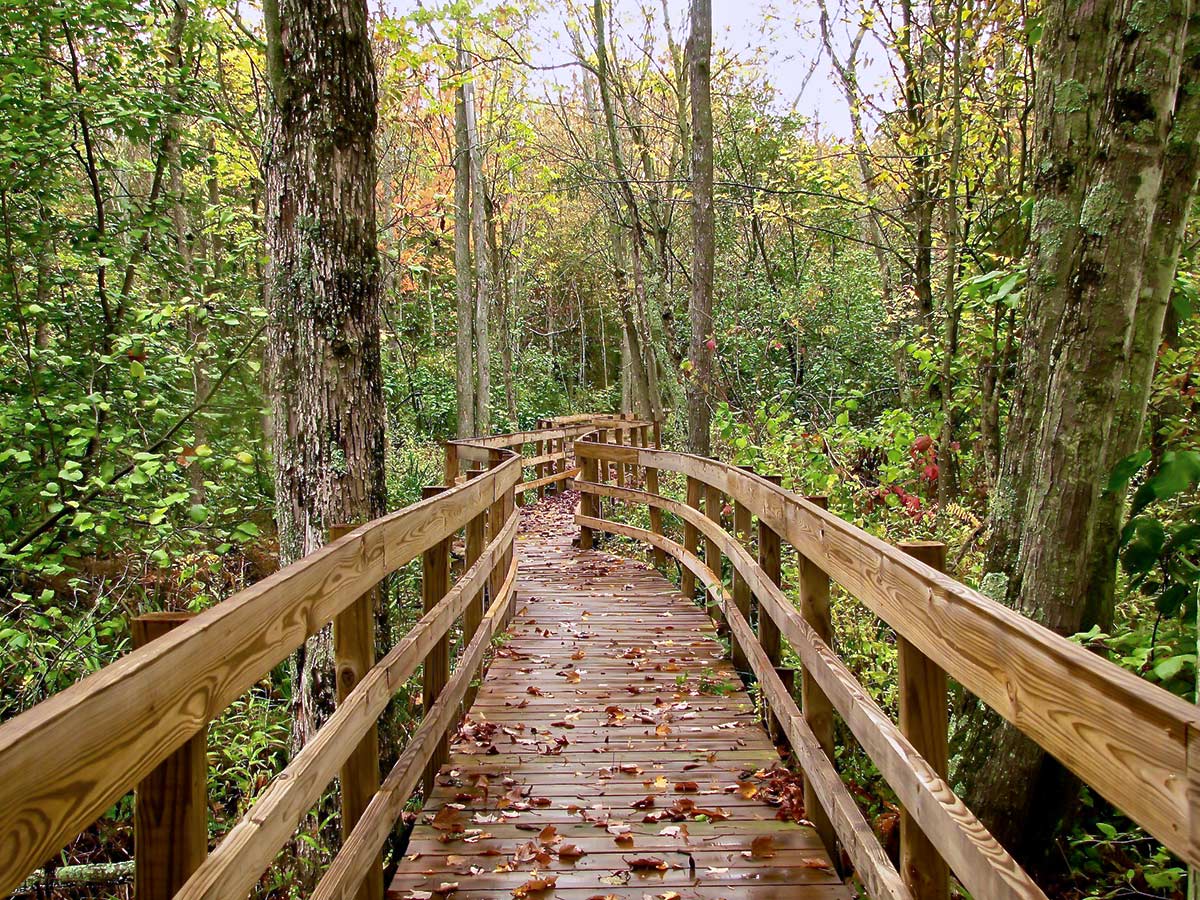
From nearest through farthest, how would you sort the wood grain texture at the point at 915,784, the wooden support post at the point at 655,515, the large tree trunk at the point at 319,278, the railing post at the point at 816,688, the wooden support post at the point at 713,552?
the wood grain texture at the point at 915,784 < the railing post at the point at 816,688 < the large tree trunk at the point at 319,278 < the wooden support post at the point at 713,552 < the wooden support post at the point at 655,515

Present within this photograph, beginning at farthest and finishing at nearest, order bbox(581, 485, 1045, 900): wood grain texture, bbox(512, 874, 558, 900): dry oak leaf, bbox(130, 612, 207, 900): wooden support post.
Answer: bbox(512, 874, 558, 900): dry oak leaf, bbox(581, 485, 1045, 900): wood grain texture, bbox(130, 612, 207, 900): wooden support post

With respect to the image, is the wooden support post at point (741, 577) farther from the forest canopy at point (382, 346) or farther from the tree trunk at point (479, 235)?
the tree trunk at point (479, 235)

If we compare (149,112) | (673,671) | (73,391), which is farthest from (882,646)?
(149,112)

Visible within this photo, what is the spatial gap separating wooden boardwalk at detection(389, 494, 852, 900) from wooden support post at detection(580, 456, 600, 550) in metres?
4.54

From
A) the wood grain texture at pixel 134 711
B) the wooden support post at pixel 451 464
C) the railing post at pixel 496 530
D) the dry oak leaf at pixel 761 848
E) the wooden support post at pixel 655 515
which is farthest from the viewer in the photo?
the wooden support post at pixel 451 464

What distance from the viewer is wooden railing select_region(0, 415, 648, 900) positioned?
1.18m

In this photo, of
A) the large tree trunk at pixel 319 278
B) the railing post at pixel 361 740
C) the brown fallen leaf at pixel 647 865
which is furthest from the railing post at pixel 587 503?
the railing post at pixel 361 740

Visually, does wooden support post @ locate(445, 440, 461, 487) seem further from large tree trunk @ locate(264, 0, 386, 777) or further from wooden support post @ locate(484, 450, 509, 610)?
large tree trunk @ locate(264, 0, 386, 777)

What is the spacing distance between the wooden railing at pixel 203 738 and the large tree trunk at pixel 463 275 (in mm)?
13051

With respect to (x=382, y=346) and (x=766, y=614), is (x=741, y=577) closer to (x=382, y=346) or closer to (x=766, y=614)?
(x=766, y=614)

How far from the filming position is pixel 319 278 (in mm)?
4109

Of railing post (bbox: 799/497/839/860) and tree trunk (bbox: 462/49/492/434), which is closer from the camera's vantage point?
railing post (bbox: 799/497/839/860)

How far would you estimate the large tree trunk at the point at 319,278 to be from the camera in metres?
4.02

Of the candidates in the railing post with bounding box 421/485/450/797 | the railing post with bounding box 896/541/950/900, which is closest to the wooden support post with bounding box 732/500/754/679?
the railing post with bounding box 421/485/450/797
